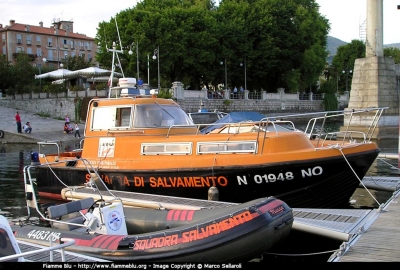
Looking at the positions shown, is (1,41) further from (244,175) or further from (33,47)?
(244,175)

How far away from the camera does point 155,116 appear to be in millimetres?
12359

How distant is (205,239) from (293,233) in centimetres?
315

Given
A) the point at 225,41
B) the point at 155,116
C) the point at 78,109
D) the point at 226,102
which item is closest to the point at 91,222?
the point at 155,116

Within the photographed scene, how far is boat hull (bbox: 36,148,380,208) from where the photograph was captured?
10.0 meters

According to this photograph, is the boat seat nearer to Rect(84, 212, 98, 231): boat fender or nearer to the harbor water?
Rect(84, 212, 98, 231): boat fender

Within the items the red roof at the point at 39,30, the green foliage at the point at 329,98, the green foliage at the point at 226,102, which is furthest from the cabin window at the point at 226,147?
the red roof at the point at 39,30

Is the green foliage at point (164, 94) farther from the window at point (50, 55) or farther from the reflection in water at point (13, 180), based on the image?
the window at point (50, 55)

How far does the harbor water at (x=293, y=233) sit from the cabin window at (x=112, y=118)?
315 centimetres

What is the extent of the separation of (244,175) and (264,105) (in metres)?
45.8

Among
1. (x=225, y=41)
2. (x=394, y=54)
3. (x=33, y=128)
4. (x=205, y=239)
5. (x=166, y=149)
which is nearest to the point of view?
(x=205, y=239)

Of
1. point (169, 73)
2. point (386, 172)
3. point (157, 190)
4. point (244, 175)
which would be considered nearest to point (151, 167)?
point (157, 190)

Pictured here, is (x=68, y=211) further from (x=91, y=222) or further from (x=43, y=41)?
(x=43, y=41)

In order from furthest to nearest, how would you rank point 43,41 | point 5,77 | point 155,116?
point 43,41 < point 5,77 < point 155,116

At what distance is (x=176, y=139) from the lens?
11.3m
